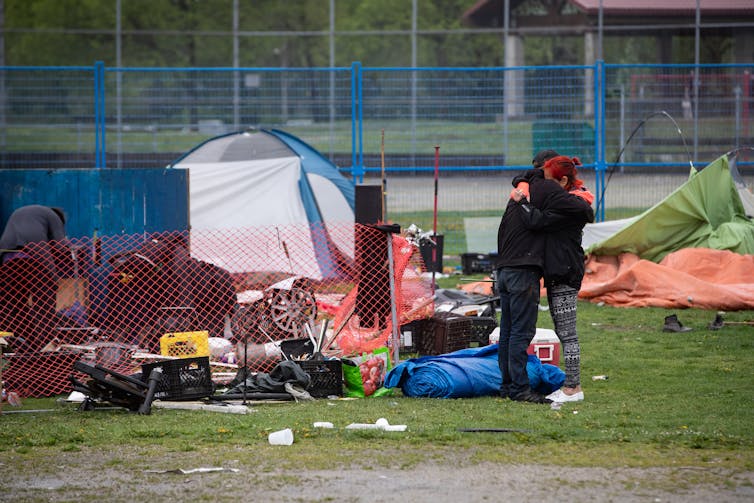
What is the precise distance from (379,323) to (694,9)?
16919mm

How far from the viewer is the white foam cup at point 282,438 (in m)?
6.54

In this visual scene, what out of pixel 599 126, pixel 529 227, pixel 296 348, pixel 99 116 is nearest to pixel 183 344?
pixel 296 348

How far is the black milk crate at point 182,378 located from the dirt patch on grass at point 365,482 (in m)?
1.64

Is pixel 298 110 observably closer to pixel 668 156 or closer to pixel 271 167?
pixel 271 167

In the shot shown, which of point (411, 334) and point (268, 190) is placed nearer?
point (411, 334)

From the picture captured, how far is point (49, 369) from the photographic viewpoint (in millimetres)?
8773

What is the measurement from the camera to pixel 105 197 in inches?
434

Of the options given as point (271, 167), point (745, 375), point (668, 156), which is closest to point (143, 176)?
point (271, 167)

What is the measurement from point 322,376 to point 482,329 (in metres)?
2.20

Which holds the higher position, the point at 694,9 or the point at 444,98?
the point at 694,9

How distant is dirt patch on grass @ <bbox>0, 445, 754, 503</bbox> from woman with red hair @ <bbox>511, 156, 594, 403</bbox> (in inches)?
72.9

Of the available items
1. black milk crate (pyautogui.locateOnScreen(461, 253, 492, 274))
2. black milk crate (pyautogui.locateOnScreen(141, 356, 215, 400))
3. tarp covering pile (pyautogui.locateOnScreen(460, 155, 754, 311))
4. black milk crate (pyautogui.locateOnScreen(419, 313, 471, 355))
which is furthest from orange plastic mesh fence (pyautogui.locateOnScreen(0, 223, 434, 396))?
black milk crate (pyautogui.locateOnScreen(461, 253, 492, 274))

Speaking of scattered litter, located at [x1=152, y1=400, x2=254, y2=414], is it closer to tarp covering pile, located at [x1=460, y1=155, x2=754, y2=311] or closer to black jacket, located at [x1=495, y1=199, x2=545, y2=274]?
black jacket, located at [x1=495, y1=199, x2=545, y2=274]

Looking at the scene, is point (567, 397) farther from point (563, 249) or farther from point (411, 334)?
point (411, 334)
